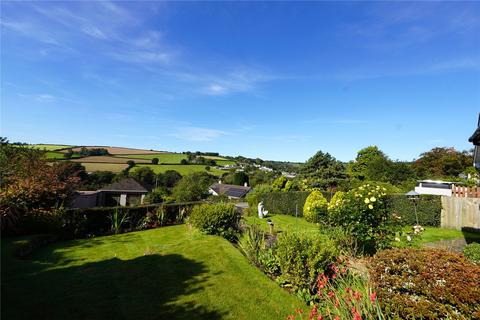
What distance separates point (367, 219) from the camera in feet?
23.2

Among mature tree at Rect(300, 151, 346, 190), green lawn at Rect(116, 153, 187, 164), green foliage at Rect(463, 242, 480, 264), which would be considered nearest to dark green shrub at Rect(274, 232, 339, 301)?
green foliage at Rect(463, 242, 480, 264)

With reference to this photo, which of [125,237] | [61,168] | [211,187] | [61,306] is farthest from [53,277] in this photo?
[211,187]

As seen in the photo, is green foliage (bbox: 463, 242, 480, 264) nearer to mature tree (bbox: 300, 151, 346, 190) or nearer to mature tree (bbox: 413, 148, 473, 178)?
mature tree (bbox: 300, 151, 346, 190)

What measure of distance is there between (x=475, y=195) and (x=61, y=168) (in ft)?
70.2

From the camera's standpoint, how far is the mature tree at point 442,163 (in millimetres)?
38656

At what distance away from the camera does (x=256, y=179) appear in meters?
70.0

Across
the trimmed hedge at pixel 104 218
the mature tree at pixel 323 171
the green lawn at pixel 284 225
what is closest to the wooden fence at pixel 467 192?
the green lawn at pixel 284 225

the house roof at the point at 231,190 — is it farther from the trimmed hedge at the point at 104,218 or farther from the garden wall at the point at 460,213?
the garden wall at the point at 460,213

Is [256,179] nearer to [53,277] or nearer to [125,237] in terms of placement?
[125,237]

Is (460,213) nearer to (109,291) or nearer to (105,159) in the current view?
(109,291)

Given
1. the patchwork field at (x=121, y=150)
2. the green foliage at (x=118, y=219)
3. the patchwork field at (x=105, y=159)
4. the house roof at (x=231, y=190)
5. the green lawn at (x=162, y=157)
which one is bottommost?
the house roof at (x=231, y=190)

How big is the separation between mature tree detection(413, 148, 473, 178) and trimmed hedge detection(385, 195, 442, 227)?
96.3ft

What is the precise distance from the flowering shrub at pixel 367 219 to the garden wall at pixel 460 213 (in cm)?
950

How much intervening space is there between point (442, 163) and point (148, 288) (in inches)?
1940
